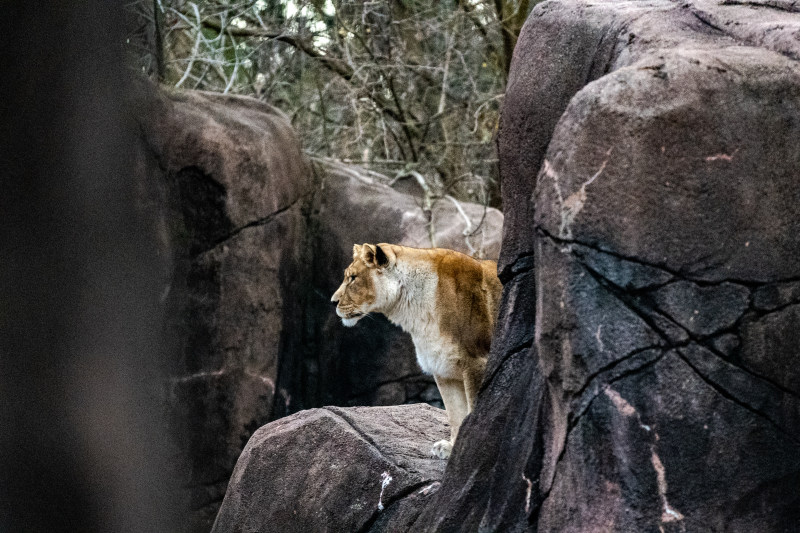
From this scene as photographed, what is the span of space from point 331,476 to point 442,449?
60 cm

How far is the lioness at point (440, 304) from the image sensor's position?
5.34 meters

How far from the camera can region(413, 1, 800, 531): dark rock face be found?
3.24 meters

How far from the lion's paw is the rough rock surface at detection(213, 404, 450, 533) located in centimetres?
4

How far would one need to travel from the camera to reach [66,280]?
5121mm

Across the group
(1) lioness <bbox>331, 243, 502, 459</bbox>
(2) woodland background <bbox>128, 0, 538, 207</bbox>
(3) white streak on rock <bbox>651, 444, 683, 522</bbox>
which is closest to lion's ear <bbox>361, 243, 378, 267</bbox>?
(1) lioness <bbox>331, 243, 502, 459</bbox>

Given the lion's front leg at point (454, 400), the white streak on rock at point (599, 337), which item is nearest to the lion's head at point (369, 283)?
the lion's front leg at point (454, 400)

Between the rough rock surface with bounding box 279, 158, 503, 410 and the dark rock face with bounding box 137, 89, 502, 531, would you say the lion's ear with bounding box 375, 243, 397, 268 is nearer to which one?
the dark rock face with bounding box 137, 89, 502, 531

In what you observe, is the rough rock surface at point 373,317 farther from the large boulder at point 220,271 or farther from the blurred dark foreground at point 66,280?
the blurred dark foreground at point 66,280

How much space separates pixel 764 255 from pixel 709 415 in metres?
0.56

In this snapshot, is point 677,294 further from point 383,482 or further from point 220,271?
point 220,271

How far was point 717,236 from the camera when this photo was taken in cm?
327

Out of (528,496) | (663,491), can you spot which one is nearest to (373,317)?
(528,496)

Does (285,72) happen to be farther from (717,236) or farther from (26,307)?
(717,236)

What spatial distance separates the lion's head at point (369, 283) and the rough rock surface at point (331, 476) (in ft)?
2.01
